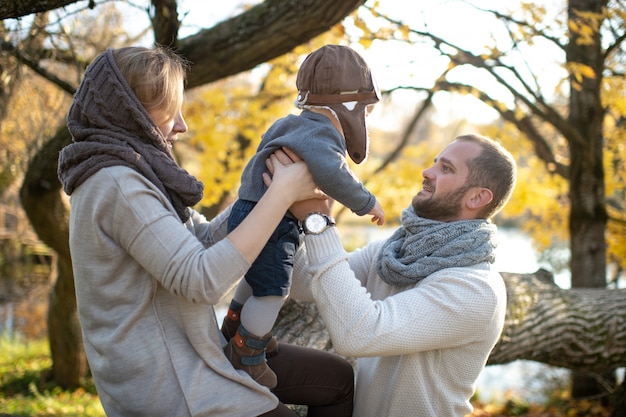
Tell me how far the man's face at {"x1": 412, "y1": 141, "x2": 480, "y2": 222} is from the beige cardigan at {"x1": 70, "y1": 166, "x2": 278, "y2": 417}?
91 centimetres

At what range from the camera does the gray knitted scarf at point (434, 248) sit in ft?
6.61

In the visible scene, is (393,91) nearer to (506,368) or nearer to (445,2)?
(445,2)

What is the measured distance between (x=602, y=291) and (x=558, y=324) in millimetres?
676

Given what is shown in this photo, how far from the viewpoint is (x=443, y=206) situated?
2162 mm

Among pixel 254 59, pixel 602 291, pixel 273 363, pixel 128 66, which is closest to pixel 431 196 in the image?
pixel 273 363

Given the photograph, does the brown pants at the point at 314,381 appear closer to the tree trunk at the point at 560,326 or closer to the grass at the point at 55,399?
the tree trunk at the point at 560,326

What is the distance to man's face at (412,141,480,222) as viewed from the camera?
215 cm

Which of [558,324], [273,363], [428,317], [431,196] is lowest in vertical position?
[558,324]

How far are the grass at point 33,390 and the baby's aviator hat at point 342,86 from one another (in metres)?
2.63

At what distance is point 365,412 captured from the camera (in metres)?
2.14

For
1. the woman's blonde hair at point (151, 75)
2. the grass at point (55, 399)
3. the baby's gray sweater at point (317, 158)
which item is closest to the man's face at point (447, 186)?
the baby's gray sweater at point (317, 158)

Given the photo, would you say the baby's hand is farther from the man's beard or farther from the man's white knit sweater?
the man's beard

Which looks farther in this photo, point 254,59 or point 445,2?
point 445,2

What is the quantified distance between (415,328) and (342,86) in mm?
835
